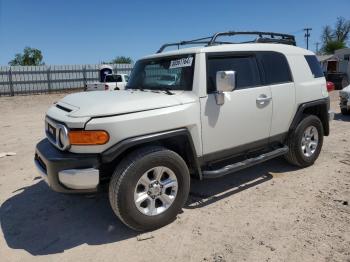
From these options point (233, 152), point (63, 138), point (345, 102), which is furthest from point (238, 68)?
point (345, 102)

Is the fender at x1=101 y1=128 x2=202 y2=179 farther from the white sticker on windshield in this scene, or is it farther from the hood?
the white sticker on windshield

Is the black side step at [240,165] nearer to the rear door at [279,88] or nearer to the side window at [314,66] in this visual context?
the rear door at [279,88]

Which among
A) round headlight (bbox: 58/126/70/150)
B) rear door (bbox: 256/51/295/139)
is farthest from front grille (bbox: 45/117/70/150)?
rear door (bbox: 256/51/295/139)

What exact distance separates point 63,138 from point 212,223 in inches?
74.2

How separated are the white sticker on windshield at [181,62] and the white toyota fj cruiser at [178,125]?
0.05 ft

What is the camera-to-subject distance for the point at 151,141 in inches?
145

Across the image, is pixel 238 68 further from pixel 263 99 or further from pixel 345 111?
pixel 345 111

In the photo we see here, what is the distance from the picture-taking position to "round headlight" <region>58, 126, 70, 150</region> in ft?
11.2

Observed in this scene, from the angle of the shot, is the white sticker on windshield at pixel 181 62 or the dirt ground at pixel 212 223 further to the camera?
the white sticker on windshield at pixel 181 62

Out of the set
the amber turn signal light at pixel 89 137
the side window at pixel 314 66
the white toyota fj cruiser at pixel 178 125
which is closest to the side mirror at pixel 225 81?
the white toyota fj cruiser at pixel 178 125

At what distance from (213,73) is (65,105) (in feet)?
6.01

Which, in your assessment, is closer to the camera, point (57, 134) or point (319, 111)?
point (57, 134)

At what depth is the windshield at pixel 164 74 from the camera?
4145mm

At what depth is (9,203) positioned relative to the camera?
4.61m
